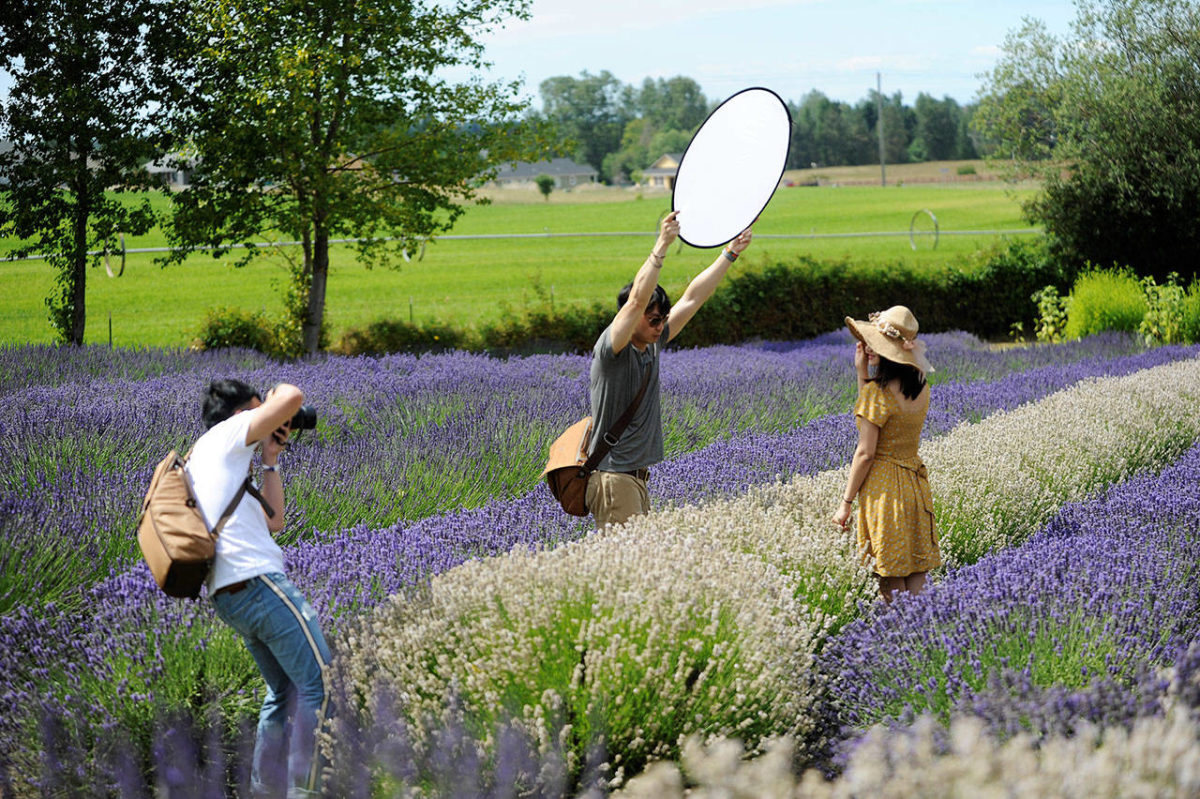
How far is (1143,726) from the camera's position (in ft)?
6.47

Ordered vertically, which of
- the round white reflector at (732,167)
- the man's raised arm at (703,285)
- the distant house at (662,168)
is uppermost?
the distant house at (662,168)

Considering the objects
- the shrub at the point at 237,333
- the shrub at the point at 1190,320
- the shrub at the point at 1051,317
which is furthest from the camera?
the shrub at the point at 1051,317

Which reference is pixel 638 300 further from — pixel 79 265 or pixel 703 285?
pixel 79 265

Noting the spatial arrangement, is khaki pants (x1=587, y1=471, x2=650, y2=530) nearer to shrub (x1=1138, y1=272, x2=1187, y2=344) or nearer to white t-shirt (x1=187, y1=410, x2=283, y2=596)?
white t-shirt (x1=187, y1=410, x2=283, y2=596)

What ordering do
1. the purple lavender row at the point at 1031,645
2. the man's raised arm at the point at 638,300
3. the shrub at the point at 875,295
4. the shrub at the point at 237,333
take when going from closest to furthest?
the purple lavender row at the point at 1031,645
the man's raised arm at the point at 638,300
the shrub at the point at 237,333
the shrub at the point at 875,295

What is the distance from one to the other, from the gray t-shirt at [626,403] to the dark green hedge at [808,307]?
11.2 metres

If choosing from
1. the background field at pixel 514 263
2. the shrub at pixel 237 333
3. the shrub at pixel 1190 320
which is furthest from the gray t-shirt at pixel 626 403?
the shrub at pixel 1190 320

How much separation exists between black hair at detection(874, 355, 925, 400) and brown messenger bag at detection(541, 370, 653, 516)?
0.88 metres

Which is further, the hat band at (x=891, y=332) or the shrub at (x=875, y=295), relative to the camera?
the shrub at (x=875, y=295)

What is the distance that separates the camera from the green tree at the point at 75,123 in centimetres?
1190

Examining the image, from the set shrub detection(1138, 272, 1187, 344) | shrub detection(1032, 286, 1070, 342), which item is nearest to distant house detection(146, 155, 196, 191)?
shrub detection(1032, 286, 1070, 342)

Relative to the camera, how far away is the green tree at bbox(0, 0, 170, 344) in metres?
11.9

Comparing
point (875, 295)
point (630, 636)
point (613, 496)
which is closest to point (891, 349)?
point (613, 496)

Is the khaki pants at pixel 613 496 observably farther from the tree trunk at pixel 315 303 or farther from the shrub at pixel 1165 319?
the shrub at pixel 1165 319
